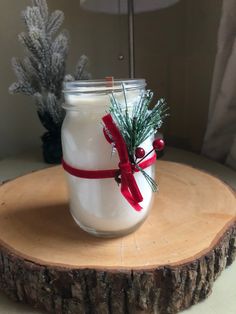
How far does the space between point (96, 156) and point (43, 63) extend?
1.48ft

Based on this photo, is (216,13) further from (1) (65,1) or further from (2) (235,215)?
(2) (235,215)

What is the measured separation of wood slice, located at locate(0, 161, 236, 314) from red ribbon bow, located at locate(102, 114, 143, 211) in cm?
7

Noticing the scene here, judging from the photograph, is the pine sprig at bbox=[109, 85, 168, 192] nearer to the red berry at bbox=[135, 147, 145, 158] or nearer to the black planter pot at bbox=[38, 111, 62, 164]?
the red berry at bbox=[135, 147, 145, 158]

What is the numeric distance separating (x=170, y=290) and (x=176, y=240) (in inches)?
2.8

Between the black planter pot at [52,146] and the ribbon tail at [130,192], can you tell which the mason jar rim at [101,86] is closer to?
the ribbon tail at [130,192]

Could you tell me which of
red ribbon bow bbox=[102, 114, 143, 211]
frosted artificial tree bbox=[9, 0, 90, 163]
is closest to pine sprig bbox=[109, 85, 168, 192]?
red ribbon bow bbox=[102, 114, 143, 211]

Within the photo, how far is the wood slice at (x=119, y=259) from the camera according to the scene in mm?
448

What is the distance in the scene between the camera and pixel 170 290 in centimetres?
46

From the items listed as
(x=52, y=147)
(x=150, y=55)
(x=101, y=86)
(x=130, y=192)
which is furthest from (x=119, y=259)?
(x=150, y=55)

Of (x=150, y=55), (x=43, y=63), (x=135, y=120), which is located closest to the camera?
(x=135, y=120)

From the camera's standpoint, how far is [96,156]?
1.60 feet

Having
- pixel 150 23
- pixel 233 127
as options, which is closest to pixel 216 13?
pixel 150 23

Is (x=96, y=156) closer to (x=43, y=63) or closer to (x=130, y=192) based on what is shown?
(x=130, y=192)

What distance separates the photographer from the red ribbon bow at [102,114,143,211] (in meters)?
0.46
